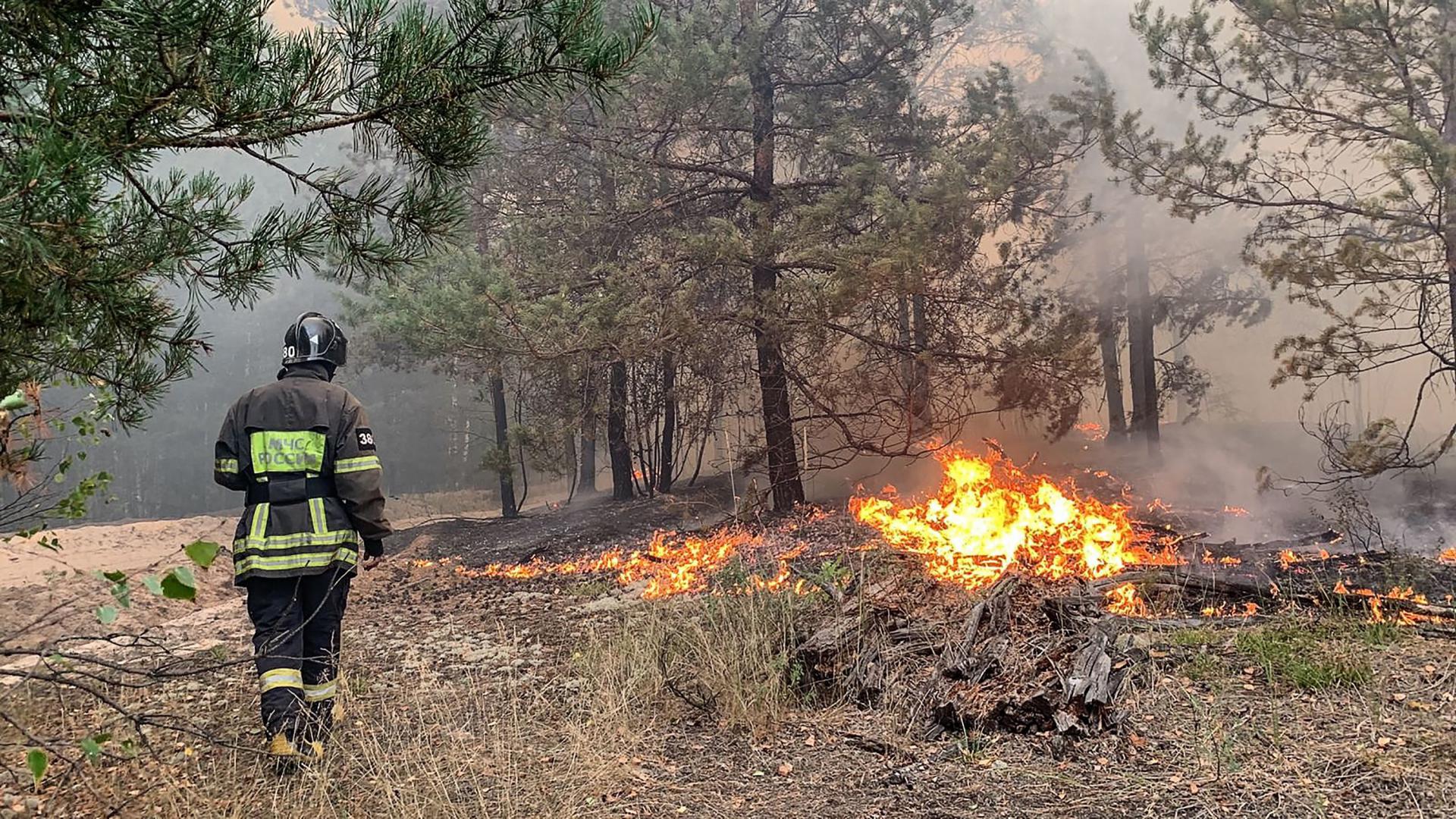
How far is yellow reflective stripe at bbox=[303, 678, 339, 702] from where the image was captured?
3.86 meters

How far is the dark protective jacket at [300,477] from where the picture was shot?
A: 3.85m

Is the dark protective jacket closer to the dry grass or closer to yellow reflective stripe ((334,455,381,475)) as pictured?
yellow reflective stripe ((334,455,381,475))

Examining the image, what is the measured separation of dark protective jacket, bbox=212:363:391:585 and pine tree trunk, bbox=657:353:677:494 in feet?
26.0

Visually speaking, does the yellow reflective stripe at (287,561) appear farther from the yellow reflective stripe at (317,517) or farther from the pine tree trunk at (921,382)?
the pine tree trunk at (921,382)

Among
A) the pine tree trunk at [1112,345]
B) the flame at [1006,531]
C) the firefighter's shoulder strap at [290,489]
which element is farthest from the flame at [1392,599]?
the pine tree trunk at [1112,345]

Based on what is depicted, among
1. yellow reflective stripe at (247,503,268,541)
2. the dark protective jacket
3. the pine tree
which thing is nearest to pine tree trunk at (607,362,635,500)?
the dark protective jacket

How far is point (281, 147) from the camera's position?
8.68 feet

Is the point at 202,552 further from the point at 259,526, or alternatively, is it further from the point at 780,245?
the point at 780,245

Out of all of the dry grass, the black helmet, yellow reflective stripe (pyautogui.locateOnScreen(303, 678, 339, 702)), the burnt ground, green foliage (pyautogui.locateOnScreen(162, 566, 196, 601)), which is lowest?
the burnt ground

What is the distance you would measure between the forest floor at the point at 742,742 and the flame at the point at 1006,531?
1.21 m

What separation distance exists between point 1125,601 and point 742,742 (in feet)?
10.6

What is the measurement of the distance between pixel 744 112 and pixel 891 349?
12.9 feet

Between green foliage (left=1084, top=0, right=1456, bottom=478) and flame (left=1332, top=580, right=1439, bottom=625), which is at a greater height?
green foliage (left=1084, top=0, right=1456, bottom=478)

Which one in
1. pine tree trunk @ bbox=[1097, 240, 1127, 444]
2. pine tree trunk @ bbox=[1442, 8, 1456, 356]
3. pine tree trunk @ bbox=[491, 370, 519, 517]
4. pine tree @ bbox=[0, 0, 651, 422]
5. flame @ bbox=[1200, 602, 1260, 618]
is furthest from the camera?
pine tree trunk @ bbox=[1097, 240, 1127, 444]
